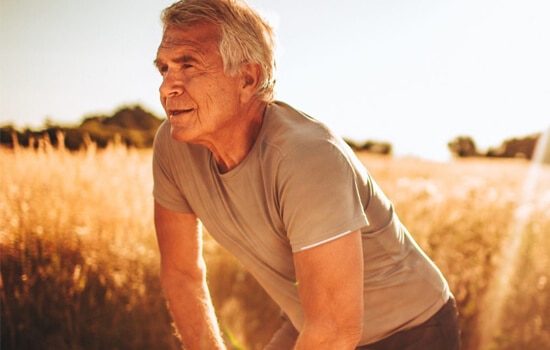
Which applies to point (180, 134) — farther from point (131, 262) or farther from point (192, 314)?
point (131, 262)

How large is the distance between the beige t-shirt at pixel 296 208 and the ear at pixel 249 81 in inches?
3.2

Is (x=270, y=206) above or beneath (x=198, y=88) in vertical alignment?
beneath

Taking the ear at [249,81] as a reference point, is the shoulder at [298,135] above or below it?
below

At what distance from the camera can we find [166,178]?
6.51 feet

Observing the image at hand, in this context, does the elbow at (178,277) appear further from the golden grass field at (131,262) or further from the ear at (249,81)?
the golden grass field at (131,262)

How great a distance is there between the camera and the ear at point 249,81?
1.77 m

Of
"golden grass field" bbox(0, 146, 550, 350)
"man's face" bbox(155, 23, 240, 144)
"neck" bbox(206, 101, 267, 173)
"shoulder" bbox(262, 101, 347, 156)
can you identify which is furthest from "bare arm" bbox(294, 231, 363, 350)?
"golden grass field" bbox(0, 146, 550, 350)

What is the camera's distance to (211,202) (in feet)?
5.95

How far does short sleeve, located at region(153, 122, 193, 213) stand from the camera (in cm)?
197

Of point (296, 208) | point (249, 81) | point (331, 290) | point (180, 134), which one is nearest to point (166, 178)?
point (180, 134)

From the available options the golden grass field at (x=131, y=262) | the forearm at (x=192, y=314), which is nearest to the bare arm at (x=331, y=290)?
the forearm at (x=192, y=314)

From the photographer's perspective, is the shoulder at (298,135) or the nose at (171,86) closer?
the shoulder at (298,135)

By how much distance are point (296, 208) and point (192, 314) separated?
2.93 feet

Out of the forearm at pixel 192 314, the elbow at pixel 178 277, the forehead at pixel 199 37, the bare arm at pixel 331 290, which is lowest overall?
the forearm at pixel 192 314
